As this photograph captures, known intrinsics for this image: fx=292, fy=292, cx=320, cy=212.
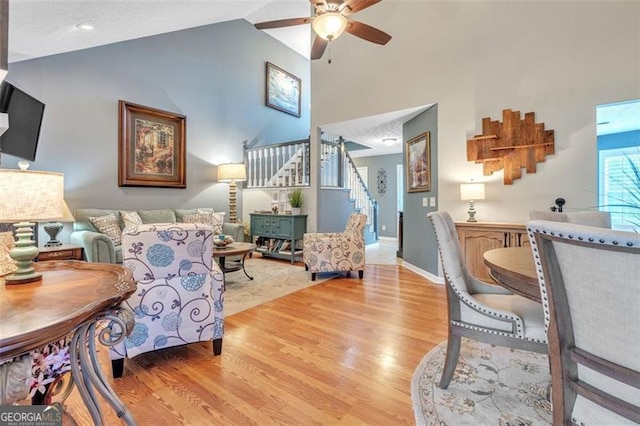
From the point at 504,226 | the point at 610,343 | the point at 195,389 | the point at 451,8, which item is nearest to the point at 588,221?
the point at 504,226

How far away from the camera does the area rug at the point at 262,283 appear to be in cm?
316

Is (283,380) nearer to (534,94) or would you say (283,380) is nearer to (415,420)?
(415,420)

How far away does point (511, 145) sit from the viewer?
3477 millimetres

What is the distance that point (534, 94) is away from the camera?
3.39 meters

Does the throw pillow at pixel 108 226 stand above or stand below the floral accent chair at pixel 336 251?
above

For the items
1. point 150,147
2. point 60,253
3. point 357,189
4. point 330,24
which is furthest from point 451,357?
point 150,147

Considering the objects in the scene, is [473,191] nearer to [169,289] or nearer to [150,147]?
[169,289]

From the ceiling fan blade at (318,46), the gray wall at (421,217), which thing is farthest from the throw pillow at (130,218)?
the gray wall at (421,217)

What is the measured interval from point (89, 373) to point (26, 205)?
690 millimetres

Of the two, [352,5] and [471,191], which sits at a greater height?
[352,5]

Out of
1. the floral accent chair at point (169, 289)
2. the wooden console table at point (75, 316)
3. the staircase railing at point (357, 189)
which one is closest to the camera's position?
the wooden console table at point (75, 316)

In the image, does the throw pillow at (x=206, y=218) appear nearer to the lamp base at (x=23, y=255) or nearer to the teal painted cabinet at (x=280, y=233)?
the teal painted cabinet at (x=280, y=233)

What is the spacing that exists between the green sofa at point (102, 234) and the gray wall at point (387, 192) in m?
4.44

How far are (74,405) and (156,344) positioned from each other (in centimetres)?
46
